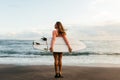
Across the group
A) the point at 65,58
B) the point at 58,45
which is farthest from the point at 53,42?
the point at 65,58

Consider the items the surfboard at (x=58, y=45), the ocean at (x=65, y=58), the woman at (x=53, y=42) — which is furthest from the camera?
the ocean at (x=65, y=58)

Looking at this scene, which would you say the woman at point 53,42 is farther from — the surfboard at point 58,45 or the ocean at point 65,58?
the ocean at point 65,58

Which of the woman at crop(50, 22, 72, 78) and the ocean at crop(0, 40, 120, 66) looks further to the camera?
the ocean at crop(0, 40, 120, 66)

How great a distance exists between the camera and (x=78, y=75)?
1052cm

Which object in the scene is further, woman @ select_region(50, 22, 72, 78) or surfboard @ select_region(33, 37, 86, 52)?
surfboard @ select_region(33, 37, 86, 52)

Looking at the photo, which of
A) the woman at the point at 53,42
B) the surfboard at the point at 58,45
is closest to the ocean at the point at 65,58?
the surfboard at the point at 58,45

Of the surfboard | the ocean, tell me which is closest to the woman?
the surfboard

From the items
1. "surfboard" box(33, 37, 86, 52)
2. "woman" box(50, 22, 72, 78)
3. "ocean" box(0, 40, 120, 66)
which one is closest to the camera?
"woman" box(50, 22, 72, 78)

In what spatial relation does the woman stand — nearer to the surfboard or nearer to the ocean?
the surfboard

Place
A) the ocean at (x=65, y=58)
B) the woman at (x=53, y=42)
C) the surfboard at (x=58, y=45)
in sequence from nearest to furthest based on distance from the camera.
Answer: the woman at (x=53, y=42) < the surfboard at (x=58, y=45) < the ocean at (x=65, y=58)

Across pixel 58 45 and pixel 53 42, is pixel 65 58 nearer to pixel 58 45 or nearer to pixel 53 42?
pixel 58 45

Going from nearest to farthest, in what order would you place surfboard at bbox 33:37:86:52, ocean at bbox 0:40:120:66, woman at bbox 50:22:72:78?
woman at bbox 50:22:72:78 → surfboard at bbox 33:37:86:52 → ocean at bbox 0:40:120:66

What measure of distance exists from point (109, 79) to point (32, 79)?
2.45 meters

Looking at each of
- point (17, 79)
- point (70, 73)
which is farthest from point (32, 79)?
point (70, 73)
